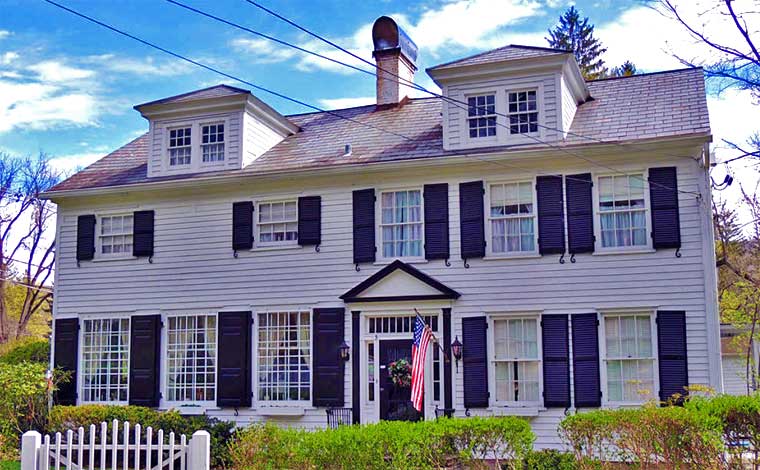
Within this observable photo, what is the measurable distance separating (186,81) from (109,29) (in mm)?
8383

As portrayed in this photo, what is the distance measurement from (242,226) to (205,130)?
251 cm

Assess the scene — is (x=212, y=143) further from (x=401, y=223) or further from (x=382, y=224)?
(x=401, y=223)

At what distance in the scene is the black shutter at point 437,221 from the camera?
16344 millimetres

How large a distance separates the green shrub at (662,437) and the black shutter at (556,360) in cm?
582

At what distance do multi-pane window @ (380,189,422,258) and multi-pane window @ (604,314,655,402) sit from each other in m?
3.88

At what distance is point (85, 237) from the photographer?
19.1 meters

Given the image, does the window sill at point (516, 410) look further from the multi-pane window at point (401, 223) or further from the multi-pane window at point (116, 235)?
the multi-pane window at point (116, 235)

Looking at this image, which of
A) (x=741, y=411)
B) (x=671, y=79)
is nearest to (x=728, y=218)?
(x=671, y=79)

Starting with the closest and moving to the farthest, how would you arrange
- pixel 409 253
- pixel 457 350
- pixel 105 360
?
pixel 457 350 → pixel 409 253 → pixel 105 360

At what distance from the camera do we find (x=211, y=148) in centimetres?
1867

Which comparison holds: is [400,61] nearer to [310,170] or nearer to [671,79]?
[310,170]

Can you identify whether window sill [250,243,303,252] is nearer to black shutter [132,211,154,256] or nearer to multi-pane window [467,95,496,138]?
black shutter [132,211,154,256]

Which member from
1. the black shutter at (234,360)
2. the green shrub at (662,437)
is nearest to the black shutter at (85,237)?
the black shutter at (234,360)

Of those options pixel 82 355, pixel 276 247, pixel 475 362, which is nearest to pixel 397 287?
pixel 475 362
